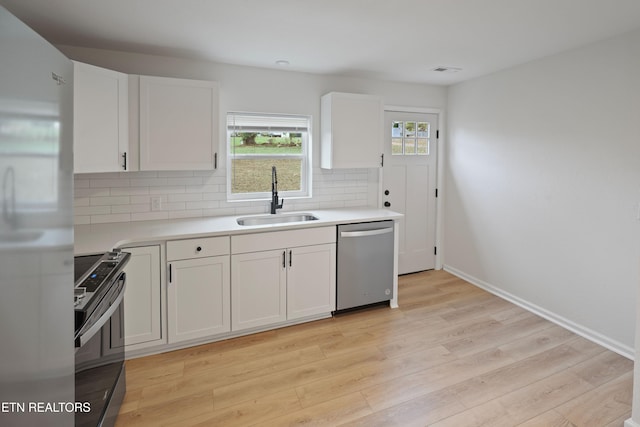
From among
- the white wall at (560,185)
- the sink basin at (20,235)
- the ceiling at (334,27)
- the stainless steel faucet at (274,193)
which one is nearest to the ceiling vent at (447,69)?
the ceiling at (334,27)

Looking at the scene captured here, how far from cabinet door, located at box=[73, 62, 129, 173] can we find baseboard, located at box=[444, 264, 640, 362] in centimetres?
387

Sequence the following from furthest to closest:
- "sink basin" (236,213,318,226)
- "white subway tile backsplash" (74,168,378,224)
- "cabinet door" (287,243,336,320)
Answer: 1. "sink basin" (236,213,318,226)
2. "cabinet door" (287,243,336,320)
3. "white subway tile backsplash" (74,168,378,224)

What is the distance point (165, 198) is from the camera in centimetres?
321

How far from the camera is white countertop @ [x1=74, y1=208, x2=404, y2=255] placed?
94.0 inches

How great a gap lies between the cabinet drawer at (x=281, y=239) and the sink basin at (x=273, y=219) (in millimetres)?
316

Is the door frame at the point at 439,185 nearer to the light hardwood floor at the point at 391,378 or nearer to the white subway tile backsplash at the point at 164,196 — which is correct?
the light hardwood floor at the point at 391,378

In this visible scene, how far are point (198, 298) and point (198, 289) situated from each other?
74mm

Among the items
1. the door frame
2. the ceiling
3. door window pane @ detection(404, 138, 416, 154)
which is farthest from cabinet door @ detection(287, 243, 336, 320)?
the door frame

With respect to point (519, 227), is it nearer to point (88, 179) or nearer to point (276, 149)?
point (276, 149)

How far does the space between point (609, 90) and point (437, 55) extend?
1.36 metres

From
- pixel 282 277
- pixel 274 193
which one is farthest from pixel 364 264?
pixel 274 193

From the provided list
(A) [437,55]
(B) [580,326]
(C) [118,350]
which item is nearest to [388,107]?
(A) [437,55]

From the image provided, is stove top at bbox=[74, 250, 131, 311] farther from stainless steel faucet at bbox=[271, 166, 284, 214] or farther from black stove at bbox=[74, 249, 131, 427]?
stainless steel faucet at bbox=[271, 166, 284, 214]

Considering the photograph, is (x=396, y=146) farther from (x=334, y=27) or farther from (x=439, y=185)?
(x=334, y=27)
